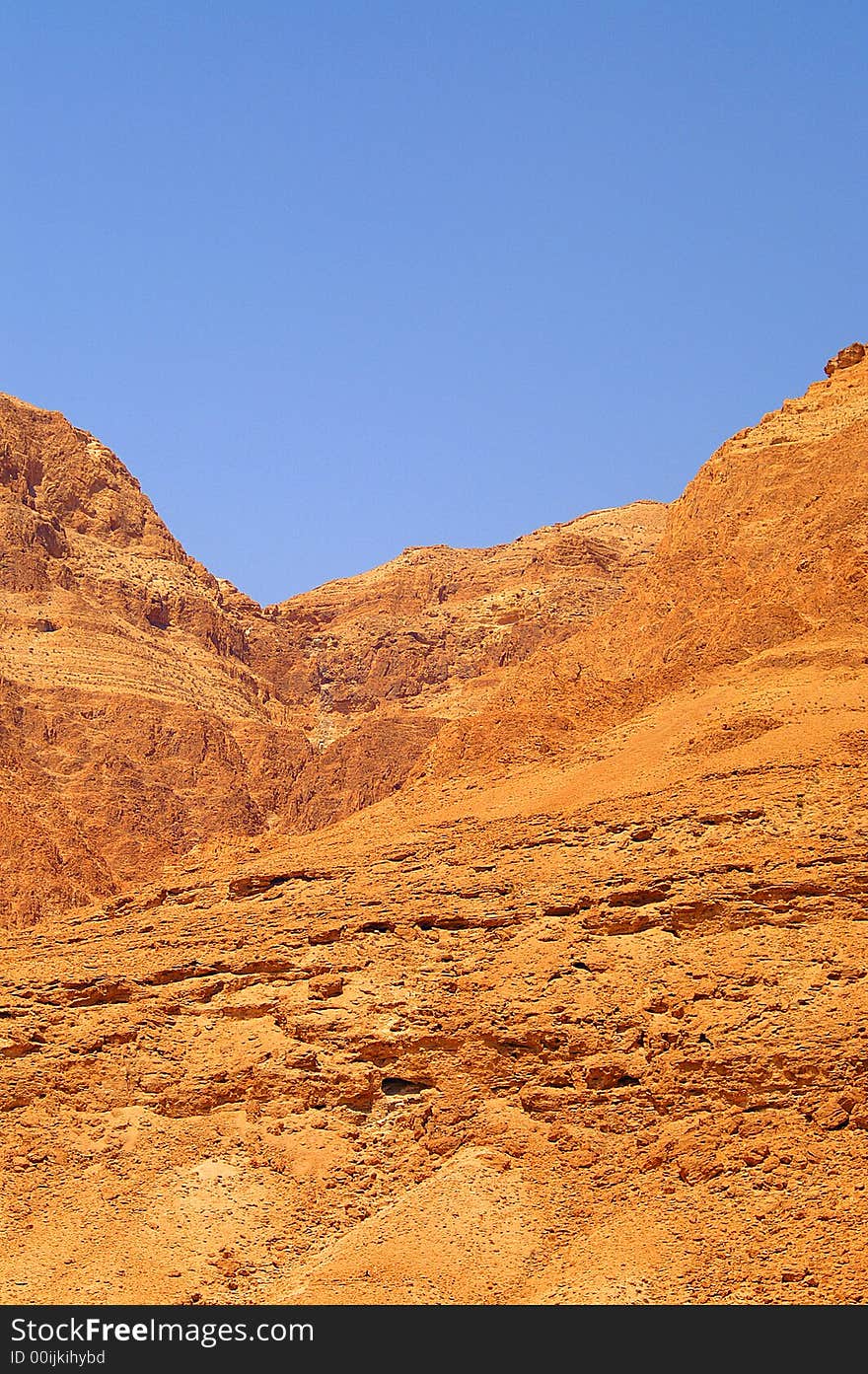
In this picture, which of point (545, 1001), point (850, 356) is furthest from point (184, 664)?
point (545, 1001)

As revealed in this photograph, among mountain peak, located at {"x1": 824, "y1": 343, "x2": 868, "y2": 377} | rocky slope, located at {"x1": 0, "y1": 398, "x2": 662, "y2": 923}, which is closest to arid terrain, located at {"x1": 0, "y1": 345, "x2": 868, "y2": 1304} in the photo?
mountain peak, located at {"x1": 824, "y1": 343, "x2": 868, "y2": 377}

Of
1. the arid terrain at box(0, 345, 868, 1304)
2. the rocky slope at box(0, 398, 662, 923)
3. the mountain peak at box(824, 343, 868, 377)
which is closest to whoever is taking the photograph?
the arid terrain at box(0, 345, 868, 1304)

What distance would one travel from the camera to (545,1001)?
2169 centimetres

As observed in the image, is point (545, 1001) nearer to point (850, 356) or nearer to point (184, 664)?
point (850, 356)

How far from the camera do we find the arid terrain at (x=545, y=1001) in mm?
19016

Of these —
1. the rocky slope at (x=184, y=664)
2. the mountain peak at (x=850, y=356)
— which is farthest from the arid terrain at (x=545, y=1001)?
the rocky slope at (x=184, y=664)

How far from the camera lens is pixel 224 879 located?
27.4 meters

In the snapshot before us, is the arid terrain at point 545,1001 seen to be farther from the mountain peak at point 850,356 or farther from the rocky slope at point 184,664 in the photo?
the rocky slope at point 184,664

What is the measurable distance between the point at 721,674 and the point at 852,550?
10.7 ft

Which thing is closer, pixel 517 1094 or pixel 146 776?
pixel 517 1094

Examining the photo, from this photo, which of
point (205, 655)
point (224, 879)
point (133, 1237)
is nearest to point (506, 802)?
point (224, 879)

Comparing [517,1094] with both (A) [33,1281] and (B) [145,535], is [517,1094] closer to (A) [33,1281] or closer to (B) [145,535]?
(A) [33,1281]

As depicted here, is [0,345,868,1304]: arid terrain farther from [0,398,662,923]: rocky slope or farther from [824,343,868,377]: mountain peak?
[0,398,662,923]: rocky slope

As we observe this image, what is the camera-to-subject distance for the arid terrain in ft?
62.4
